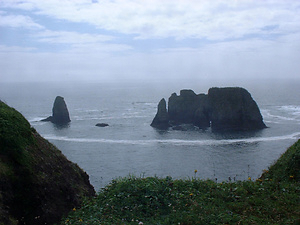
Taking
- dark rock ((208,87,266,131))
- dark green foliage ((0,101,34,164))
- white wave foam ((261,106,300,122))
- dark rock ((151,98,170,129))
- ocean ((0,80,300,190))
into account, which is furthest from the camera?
white wave foam ((261,106,300,122))

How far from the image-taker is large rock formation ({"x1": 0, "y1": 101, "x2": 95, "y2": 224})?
961 cm

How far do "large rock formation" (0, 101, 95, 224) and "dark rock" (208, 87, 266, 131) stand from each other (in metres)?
68.6

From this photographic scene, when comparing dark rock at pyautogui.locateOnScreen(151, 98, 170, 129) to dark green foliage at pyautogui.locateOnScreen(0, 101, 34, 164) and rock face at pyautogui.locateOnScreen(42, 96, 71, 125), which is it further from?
dark green foliage at pyautogui.locateOnScreen(0, 101, 34, 164)

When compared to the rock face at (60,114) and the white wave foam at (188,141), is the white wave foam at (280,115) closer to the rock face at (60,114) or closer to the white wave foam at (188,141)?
the white wave foam at (188,141)

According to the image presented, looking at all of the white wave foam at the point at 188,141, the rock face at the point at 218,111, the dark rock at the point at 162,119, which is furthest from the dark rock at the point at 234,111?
the white wave foam at the point at 188,141

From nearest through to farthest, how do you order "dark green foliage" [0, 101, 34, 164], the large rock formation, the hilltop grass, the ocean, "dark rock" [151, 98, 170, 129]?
the hilltop grass
the large rock formation
"dark green foliage" [0, 101, 34, 164]
the ocean
"dark rock" [151, 98, 170, 129]

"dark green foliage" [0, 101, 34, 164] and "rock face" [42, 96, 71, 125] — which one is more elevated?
"dark green foliage" [0, 101, 34, 164]

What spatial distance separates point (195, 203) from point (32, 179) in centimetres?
525

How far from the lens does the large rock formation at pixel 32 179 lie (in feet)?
31.5

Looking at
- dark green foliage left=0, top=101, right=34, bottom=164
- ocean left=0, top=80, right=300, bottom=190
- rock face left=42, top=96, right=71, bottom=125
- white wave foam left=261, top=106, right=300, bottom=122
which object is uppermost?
dark green foliage left=0, top=101, right=34, bottom=164

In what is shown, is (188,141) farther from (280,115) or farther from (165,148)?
(280,115)

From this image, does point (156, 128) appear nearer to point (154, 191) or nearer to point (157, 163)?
point (157, 163)

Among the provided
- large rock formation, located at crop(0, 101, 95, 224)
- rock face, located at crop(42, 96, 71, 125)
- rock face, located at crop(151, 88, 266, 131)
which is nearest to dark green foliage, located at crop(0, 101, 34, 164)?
large rock formation, located at crop(0, 101, 95, 224)

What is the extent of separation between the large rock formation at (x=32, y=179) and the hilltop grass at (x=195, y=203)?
2.38ft
